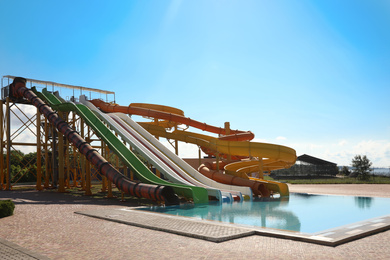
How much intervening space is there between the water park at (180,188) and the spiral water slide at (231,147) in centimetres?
6

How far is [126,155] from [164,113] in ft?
30.4

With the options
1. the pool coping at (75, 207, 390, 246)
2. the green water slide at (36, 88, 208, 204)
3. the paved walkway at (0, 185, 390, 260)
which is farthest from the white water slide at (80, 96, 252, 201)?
the paved walkway at (0, 185, 390, 260)

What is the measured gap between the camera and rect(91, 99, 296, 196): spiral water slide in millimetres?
21281

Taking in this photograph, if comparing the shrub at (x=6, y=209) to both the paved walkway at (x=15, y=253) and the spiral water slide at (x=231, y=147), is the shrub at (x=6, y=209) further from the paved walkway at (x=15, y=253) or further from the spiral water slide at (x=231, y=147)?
the spiral water slide at (x=231, y=147)

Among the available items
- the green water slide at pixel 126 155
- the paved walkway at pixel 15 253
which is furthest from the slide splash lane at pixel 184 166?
the paved walkway at pixel 15 253

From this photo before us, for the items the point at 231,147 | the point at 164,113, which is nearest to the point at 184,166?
the point at 231,147

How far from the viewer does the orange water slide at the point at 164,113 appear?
2825 cm

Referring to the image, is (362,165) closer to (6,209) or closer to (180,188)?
(180,188)

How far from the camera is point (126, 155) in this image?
2003 centimetres

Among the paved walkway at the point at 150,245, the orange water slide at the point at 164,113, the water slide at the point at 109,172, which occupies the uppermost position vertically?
the orange water slide at the point at 164,113

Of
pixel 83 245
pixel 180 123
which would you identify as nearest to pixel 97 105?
pixel 180 123

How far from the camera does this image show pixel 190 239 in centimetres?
801

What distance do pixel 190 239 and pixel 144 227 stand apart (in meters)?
2.03

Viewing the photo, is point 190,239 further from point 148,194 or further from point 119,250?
point 148,194
